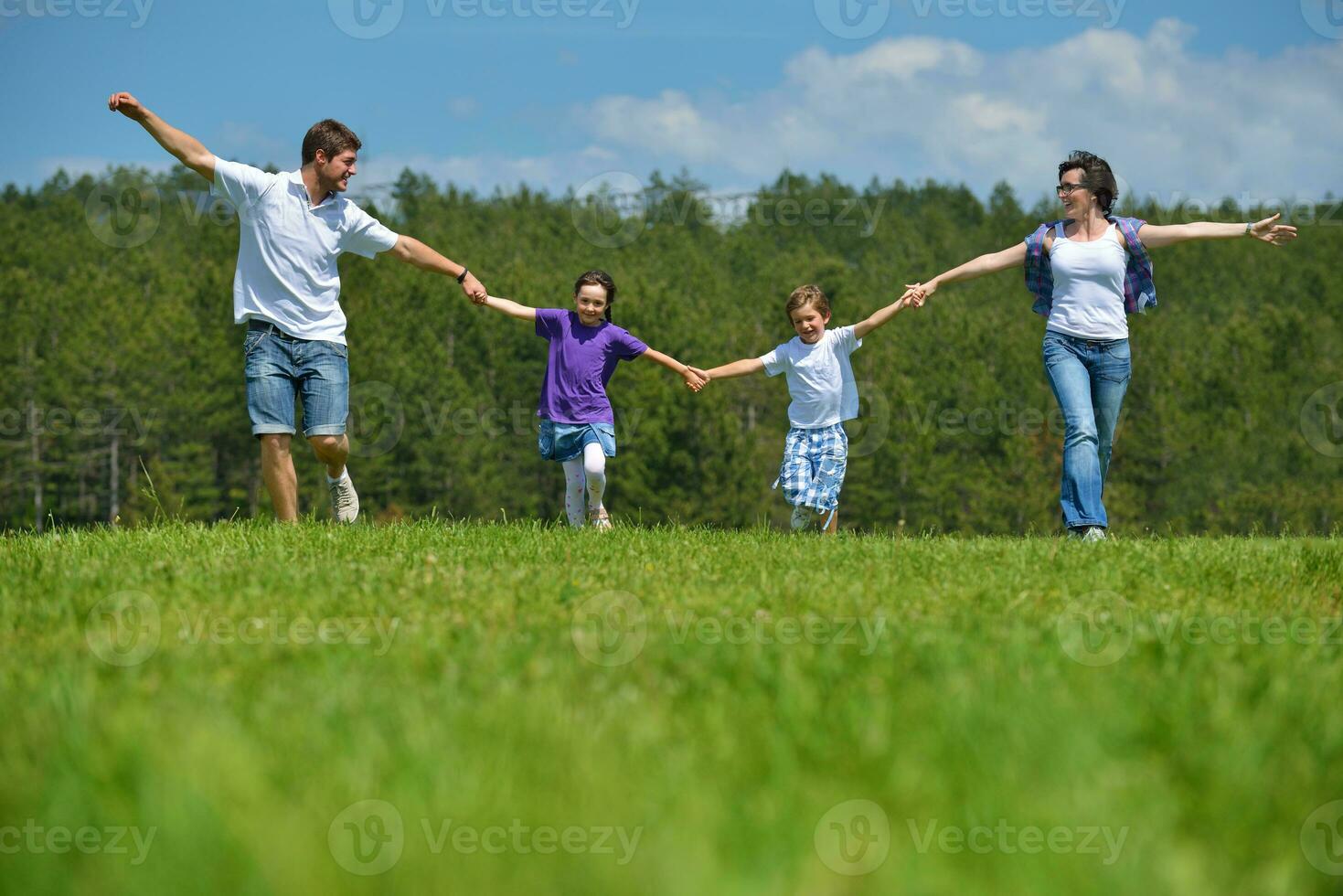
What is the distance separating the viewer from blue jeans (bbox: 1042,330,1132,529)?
8.76 meters

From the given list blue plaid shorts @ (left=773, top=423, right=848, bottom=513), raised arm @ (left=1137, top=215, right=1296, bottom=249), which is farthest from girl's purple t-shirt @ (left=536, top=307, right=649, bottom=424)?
raised arm @ (left=1137, top=215, right=1296, bottom=249)

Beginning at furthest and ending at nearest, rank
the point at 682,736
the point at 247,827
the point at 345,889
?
the point at 682,736 → the point at 247,827 → the point at 345,889

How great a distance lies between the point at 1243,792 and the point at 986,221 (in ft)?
409

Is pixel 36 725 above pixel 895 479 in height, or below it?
above

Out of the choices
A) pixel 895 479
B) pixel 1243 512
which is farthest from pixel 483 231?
pixel 1243 512

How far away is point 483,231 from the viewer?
106 meters

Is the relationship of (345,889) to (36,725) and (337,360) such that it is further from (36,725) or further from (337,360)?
(337,360)
